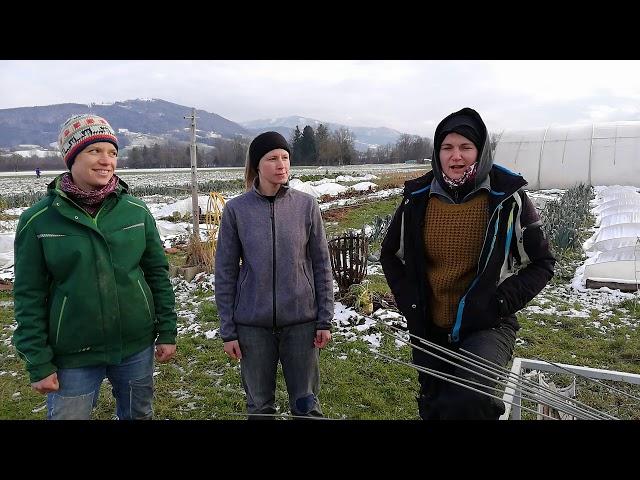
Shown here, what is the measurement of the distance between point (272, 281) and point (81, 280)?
2.78 feet

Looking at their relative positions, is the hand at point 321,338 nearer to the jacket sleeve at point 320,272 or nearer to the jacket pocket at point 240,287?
the jacket sleeve at point 320,272

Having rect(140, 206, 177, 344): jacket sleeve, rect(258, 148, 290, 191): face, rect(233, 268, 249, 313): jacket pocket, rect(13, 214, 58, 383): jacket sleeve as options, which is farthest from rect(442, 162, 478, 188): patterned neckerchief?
rect(13, 214, 58, 383): jacket sleeve

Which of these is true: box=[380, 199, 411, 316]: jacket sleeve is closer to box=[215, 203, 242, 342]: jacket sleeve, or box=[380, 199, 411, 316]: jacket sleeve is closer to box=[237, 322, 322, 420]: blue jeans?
box=[237, 322, 322, 420]: blue jeans

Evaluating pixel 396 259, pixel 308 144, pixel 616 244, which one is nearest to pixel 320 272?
pixel 396 259

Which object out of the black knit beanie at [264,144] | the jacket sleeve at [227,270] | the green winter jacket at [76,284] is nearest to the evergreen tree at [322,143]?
the black knit beanie at [264,144]

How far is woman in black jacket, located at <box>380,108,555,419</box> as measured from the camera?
1.85 m

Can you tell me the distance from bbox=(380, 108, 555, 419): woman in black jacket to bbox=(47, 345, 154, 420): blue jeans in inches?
50.7

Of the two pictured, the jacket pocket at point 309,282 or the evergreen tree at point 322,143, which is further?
the evergreen tree at point 322,143

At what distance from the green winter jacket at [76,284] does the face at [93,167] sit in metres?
0.09

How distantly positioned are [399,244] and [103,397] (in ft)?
9.95

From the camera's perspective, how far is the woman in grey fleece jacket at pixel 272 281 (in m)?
2.13

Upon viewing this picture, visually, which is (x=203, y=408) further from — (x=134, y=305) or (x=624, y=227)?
(x=624, y=227)

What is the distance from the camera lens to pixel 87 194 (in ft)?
6.04
